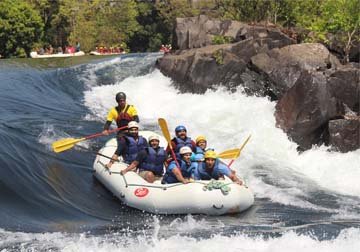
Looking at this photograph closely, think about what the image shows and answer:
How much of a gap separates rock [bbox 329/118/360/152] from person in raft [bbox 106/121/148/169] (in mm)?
4589

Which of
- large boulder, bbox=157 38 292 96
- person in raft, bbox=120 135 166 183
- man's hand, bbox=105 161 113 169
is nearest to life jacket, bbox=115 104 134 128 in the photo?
man's hand, bbox=105 161 113 169

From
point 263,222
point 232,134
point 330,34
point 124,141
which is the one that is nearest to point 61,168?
point 124,141

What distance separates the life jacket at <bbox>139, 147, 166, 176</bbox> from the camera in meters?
8.66

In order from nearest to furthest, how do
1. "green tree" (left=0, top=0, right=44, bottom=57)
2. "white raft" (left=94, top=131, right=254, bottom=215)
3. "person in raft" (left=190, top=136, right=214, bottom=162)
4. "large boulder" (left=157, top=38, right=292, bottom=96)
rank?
1. "white raft" (left=94, top=131, right=254, bottom=215)
2. "person in raft" (left=190, top=136, right=214, bottom=162)
3. "large boulder" (left=157, top=38, right=292, bottom=96)
4. "green tree" (left=0, top=0, right=44, bottom=57)

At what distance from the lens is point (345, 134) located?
456 inches

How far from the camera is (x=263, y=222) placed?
7.79m

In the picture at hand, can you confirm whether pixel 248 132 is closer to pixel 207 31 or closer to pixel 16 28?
pixel 207 31

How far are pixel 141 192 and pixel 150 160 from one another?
2.19 feet

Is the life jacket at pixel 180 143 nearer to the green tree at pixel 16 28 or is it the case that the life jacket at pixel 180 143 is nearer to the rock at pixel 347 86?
the rock at pixel 347 86

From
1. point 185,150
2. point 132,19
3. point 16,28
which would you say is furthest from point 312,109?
point 132,19

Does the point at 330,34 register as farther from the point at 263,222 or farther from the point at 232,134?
the point at 263,222

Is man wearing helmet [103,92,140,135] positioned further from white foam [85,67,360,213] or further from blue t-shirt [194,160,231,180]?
white foam [85,67,360,213]

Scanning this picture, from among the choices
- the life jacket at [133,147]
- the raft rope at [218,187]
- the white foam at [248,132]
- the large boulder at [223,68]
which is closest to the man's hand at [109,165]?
the life jacket at [133,147]

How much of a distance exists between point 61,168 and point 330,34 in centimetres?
1089
